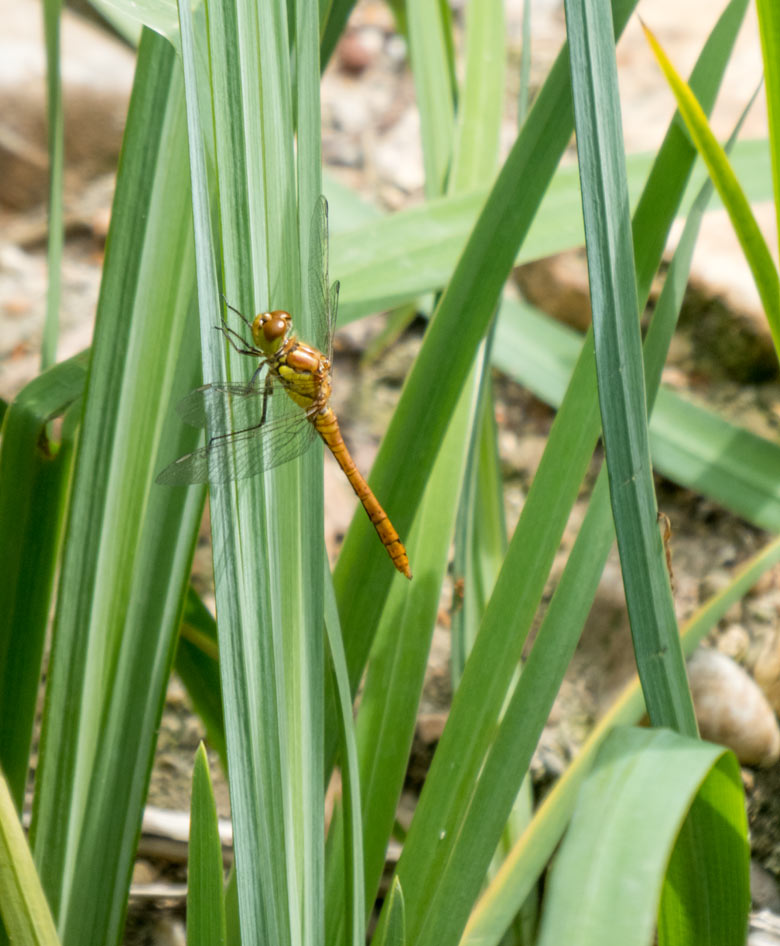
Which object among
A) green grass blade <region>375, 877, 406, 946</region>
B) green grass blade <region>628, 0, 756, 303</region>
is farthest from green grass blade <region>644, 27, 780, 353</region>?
green grass blade <region>375, 877, 406, 946</region>

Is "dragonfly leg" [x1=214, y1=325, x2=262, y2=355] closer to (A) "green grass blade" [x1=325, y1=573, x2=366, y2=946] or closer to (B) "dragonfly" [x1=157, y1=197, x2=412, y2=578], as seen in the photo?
(B) "dragonfly" [x1=157, y1=197, x2=412, y2=578]

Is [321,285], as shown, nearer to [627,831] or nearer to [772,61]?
[772,61]

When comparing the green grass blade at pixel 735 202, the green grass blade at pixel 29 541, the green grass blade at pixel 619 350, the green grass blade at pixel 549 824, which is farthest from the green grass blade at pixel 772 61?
the green grass blade at pixel 29 541

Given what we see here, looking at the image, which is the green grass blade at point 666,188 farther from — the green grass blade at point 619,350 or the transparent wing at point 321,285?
the transparent wing at point 321,285

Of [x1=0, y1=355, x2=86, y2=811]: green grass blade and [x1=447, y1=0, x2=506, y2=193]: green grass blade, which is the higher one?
[x1=447, y1=0, x2=506, y2=193]: green grass blade

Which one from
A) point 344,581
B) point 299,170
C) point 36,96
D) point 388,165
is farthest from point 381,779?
point 36,96

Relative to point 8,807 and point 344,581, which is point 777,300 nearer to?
point 344,581
